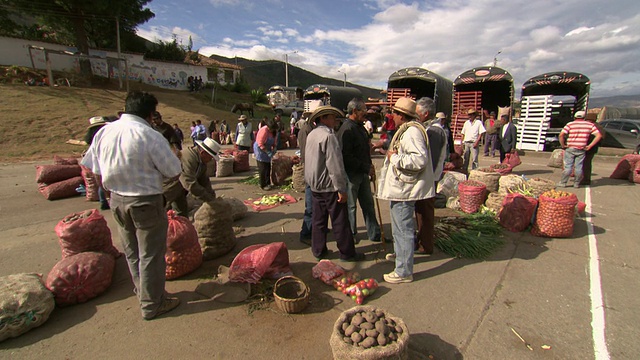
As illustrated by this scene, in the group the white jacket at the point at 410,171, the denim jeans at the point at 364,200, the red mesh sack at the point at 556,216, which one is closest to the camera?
the white jacket at the point at 410,171

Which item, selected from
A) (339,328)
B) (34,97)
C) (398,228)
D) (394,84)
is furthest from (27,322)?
(34,97)

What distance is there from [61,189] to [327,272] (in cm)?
651

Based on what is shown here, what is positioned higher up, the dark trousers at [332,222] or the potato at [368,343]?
the dark trousers at [332,222]

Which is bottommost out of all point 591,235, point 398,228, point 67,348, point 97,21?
point 67,348

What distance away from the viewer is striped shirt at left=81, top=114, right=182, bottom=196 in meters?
2.46

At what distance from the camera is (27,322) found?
252cm

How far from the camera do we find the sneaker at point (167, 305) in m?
2.80

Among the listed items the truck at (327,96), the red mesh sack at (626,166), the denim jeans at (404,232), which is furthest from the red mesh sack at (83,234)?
the truck at (327,96)

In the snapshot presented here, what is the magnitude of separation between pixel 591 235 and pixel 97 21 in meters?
32.6

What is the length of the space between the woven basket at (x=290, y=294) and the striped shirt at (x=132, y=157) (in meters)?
1.46

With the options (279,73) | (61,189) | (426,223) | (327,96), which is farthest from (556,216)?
(279,73)

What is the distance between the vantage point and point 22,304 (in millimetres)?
2498

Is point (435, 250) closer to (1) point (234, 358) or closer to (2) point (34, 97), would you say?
(1) point (234, 358)

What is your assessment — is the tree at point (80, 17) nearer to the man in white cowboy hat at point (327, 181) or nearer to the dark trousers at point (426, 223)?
the man in white cowboy hat at point (327, 181)
